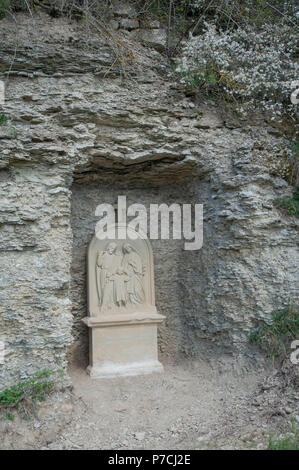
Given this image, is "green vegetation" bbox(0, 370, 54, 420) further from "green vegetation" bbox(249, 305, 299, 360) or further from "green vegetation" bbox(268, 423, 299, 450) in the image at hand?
"green vegetation" bbox(249, 305, 299, 360)

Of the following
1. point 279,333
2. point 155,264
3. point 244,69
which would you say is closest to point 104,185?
point 155,264

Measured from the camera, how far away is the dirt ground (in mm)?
3088

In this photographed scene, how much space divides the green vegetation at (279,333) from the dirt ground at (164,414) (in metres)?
0.23

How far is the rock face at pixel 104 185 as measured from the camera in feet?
12.1

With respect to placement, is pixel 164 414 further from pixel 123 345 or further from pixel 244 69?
pixel 244 69

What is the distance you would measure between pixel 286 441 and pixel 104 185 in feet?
12.1

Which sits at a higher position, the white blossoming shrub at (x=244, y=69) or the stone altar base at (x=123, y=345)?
the white blossoming shrub at (x=244, y=69)

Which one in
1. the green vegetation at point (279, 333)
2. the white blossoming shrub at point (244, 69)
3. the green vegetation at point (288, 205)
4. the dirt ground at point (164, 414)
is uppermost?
the white blossoming shrub at point (244, 69)

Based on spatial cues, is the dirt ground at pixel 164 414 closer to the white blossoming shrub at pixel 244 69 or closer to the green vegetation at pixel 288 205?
the green vegetation at pixel 288 205

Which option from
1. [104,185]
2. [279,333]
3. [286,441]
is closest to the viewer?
[286,441]

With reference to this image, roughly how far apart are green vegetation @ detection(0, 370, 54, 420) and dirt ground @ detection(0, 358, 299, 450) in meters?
0.10

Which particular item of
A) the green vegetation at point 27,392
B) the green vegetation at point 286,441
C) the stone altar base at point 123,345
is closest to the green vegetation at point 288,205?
the stone altar base at point 123,345

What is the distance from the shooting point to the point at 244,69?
4707 millimetres

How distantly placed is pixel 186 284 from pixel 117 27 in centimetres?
359
